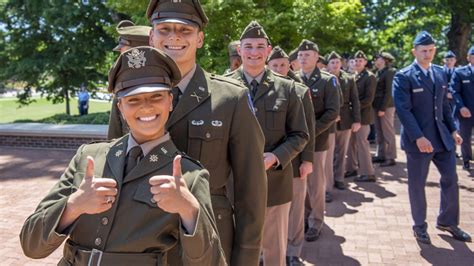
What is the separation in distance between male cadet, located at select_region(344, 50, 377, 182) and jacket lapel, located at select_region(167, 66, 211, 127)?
6009 mm

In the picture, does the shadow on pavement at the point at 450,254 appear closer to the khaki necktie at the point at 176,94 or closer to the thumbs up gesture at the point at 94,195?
the khaki necktie at the point at 176,94

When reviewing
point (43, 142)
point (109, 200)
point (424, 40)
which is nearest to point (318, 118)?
point (424, 40)

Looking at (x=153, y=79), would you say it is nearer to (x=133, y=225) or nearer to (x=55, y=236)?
(x=133, y=225)

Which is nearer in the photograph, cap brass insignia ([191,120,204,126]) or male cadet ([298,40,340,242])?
cap brass insignia ([191,120,204,126])

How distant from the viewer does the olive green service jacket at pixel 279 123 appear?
3562 mm

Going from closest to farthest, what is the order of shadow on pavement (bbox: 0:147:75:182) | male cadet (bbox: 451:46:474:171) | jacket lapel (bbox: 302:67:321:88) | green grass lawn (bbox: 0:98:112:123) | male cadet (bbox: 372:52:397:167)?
jacket lapel (bbox: 302:67:321:88), male cadet (bbox: 451:46:474:171), shadow on pavement (bbox: 0:147:75:182), male cadet (bbox: 372:52:397:167), green grass lawn (bbox: 0:98:112:123)

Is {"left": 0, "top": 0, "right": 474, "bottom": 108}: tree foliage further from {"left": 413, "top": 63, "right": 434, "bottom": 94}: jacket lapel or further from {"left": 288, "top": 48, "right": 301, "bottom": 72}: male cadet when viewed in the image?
{"left": 413, "top": 63, "right": 434, "bottom": 94}: jacket lapel

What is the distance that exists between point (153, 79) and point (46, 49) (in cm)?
1610

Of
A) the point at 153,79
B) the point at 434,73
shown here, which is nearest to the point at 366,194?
the point at 434,73

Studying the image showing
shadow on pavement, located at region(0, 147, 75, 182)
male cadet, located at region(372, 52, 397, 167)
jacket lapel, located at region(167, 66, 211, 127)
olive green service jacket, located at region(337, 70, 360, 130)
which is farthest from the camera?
male cadet, located at region(372, 52, 397, 167)

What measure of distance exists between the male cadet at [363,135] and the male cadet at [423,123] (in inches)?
106

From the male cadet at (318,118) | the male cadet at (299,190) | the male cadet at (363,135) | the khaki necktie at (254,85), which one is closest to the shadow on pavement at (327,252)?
the male cadet at (318,118)

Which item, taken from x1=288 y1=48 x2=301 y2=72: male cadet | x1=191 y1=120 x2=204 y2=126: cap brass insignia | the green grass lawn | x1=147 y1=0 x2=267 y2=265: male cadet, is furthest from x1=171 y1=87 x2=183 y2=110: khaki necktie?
the green grass lawn

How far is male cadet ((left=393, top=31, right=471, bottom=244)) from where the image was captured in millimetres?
4875
